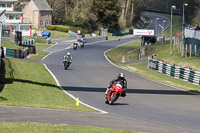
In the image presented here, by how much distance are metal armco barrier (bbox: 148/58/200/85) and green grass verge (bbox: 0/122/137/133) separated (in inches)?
945

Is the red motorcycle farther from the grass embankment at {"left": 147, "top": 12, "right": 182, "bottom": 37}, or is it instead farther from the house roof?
the grass embankment at {"left": 147, "top": 12, "right": 182, "bottom": 37}

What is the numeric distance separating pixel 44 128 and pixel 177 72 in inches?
1169

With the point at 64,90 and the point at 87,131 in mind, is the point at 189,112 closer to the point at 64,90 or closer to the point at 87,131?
the point at 87,131

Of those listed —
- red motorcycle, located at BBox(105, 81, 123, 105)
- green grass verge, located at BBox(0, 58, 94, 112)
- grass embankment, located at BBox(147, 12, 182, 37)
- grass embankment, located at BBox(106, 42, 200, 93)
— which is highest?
grass embankment, located at BBox(147, 12, 182, 37)

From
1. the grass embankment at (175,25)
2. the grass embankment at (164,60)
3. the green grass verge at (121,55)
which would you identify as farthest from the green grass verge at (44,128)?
the grass embankment at (175,25)

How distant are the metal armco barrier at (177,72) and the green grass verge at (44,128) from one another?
23997mm

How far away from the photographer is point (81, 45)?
245 feet

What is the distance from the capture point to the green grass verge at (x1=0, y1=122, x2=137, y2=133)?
11.7 m

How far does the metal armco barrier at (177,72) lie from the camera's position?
35.8 m

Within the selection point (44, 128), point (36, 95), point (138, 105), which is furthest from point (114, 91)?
point (44, 128)

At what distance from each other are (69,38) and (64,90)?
229ft

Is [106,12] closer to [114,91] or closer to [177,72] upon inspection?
[177,72]

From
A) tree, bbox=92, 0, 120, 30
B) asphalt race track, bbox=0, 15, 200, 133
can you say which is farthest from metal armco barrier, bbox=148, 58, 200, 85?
tree, bbox=92, 0, 120, 30

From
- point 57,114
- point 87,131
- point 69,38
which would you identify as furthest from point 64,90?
point 69,38
